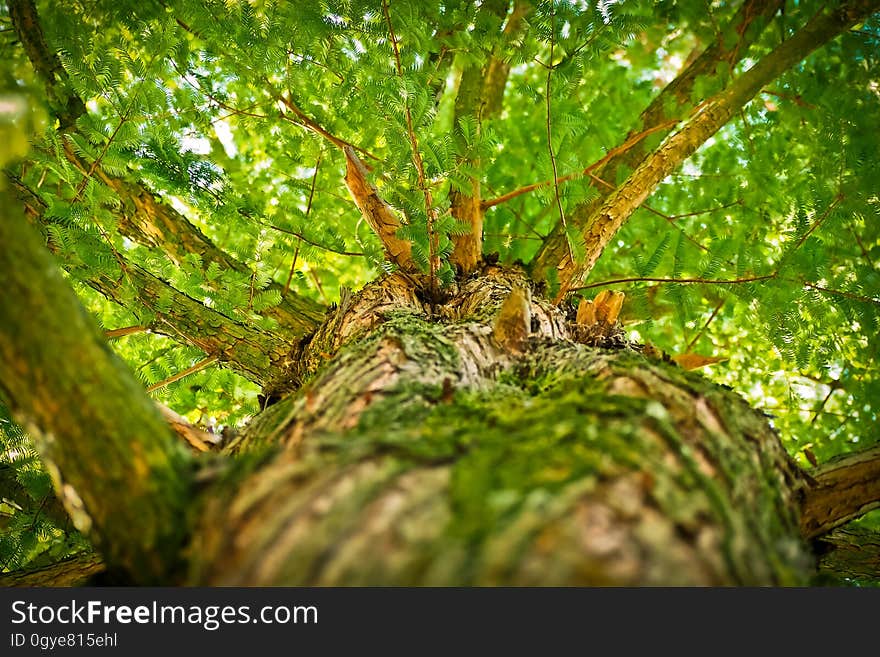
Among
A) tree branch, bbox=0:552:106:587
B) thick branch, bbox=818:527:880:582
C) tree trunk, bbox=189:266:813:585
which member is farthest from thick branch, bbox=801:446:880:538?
tree branch, bbox=0:552:106:587

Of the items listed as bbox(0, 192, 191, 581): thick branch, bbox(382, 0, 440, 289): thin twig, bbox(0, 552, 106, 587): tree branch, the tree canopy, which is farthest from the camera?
the tree canopy

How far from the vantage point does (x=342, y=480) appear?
0.77 m

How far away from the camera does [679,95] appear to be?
329cm

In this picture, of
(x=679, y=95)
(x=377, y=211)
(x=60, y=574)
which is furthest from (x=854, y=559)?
(x=60, y=574)

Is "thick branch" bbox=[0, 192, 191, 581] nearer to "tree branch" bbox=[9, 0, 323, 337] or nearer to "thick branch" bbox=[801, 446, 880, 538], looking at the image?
"thick branch" bbox=[801, 446, 880, 538]

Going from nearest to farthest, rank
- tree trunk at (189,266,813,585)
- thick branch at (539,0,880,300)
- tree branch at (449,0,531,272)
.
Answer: tree trunk at (189,266,813,585) < thick branch at (539,0,880,300) < tree branch at (449,0,531,272)

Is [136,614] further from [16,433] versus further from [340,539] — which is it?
[16,433]

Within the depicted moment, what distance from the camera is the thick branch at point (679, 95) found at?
3.16 metres

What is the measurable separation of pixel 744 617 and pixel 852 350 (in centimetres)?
423

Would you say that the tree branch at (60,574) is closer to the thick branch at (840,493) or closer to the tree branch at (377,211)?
the tree branch at (377,211)

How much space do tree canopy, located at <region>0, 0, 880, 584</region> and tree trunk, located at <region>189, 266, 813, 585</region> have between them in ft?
3.08

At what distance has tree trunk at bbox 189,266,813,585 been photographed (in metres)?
0.69

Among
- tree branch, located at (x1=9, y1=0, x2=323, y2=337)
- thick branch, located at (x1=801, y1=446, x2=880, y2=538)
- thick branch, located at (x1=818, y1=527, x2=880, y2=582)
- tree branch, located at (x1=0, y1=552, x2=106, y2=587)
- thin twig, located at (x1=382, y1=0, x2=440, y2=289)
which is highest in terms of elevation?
tree branch, located at (x1=9, y1=0, x2=323, y2=337)

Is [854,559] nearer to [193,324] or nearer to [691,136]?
[691,136]
